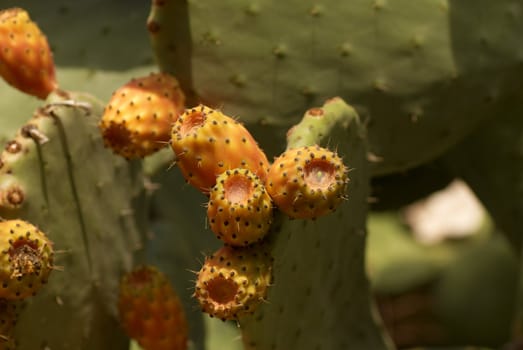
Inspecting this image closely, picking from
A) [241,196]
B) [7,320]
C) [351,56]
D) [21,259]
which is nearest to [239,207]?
[241,196]

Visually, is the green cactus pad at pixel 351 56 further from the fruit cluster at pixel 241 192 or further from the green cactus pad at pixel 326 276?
the fruit cluster at pixel 241 192

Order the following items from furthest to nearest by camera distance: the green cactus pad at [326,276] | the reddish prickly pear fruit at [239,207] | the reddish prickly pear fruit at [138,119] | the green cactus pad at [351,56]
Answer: the green cactus pad at [351,56] → the reddish prickly pear fruit at [138,119] → the green cactus pad at [326,276] → the reddish prickly pear fruit at [239,207]

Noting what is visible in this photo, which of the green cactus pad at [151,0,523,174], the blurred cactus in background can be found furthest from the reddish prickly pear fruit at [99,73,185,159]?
the green cactus pad at [151,0,523,174]

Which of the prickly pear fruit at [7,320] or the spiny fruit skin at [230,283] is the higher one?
the spiny fruit skin at [230,283]

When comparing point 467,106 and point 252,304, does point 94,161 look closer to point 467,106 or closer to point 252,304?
point 252,304

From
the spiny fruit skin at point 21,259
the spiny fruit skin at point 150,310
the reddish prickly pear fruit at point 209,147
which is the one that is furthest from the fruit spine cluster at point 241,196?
the spiny fruit skin at point 150,310

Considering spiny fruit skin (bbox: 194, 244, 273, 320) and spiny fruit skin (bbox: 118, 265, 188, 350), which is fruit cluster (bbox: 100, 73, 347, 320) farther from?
spiny fruit skin (bbox: 118, 265, 188, 350)

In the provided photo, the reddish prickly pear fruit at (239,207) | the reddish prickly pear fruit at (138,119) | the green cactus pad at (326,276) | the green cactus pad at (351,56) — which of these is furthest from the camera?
the green cactus pad at (351,56)

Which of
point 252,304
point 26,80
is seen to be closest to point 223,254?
point 252,304
